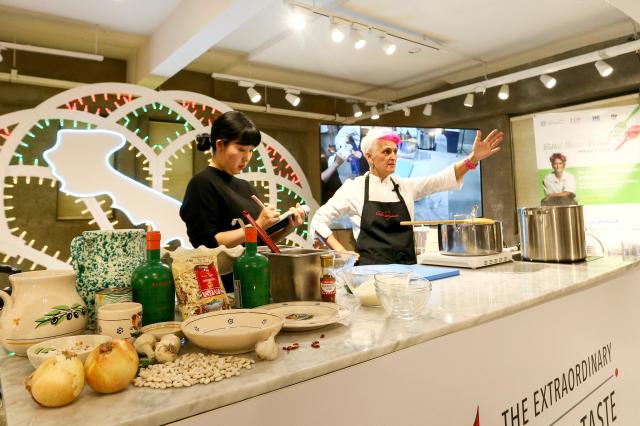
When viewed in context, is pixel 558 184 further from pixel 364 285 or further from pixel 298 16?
pixel 364 285

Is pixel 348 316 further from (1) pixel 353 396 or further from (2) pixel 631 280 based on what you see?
(2) pixel 631 280

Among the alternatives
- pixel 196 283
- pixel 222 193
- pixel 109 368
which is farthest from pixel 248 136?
pixel 109 368

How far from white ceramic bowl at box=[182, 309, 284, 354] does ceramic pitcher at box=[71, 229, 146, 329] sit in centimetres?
24

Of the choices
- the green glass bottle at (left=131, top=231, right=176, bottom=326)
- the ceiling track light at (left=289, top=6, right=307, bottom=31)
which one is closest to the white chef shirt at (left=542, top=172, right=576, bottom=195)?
the ceiling track light at (left=289, top=6, right=307, bottom=31)

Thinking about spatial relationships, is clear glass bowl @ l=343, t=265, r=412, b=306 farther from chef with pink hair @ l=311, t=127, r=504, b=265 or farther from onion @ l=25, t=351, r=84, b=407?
chef with pink hair @ l=311, t=127, r=504, b=265

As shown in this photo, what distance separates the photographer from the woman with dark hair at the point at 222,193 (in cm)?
177

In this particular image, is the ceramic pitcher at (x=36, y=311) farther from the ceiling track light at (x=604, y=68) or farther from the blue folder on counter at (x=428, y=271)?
the ceiling track light at (x=604, y=68)

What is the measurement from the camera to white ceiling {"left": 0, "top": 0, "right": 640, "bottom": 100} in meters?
3.10

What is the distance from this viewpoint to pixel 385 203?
2.67m

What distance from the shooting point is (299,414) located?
0.73 m

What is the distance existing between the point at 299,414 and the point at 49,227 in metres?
3.81

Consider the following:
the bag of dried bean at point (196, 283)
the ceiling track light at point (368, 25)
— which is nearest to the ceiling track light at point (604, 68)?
the ceiling track light at point (368, 25)

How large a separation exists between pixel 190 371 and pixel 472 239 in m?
1.46

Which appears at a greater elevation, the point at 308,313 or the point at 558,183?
the point at 558,183
